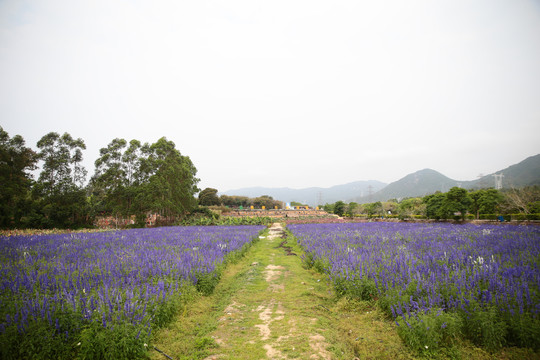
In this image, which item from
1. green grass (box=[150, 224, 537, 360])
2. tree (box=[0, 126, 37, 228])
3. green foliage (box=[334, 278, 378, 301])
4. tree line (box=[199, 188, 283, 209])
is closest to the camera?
green grass (box=[150, 224, 537, 360])

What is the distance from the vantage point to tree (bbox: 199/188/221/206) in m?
79.5

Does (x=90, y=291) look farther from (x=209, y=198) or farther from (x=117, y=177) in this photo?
(x=209, y=198)

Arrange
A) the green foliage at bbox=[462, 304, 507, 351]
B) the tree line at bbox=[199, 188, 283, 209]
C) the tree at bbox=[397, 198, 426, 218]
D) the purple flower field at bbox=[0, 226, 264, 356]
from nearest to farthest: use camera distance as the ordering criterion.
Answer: the green foliage at bbox=[462, 304, 507, 351] → the purple flower field at bbox=[0, 226, 264, 356] → the tree at bbox=[397, 198, 426, 218] → the tree line at bbox=[199, 188, 283, 209]

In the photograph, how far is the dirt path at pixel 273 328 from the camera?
3830 mm

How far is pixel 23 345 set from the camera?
3111mm

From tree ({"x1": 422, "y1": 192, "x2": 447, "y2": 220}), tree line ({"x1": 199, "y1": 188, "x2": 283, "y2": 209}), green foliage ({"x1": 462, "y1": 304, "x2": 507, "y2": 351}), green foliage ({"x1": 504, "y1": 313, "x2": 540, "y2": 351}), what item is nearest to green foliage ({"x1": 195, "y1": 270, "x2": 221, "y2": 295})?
green foliage ({"x1": 462, "y1": 304, "x2": 507, "y2": 351})

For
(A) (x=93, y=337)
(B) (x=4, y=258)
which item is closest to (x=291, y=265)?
(A) (x=93, y=337)

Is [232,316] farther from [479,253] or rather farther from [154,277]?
[479,253]

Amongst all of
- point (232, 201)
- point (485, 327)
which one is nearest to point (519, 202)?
point (485, 327)

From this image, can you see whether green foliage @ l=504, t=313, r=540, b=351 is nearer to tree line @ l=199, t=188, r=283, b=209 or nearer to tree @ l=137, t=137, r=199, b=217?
tree @ l=137, t=137, r=199, b=217

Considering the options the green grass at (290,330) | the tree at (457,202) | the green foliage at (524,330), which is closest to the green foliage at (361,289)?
the green grass at (290,330)

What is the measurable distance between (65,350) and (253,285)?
17.2 ft

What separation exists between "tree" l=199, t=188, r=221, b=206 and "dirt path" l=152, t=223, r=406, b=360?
75.0m

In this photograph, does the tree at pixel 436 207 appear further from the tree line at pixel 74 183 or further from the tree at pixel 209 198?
the tree at pixel 209 198
